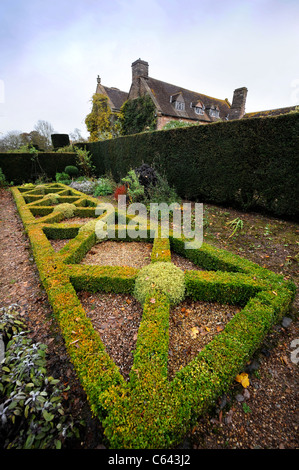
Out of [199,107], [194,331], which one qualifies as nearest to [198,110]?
[199,107]

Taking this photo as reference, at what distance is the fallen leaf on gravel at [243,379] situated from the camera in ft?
6.24

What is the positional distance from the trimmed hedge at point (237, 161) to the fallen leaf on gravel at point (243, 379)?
4748 millimetres

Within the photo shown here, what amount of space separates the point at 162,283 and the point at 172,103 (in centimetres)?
2228

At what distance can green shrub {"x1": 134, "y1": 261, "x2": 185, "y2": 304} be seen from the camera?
2744mm

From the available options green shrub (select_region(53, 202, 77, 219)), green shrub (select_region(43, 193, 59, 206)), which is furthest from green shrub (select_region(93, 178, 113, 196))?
green shrub (select_region(53, 202, 77, 219))

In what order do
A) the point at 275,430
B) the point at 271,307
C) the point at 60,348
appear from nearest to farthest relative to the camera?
the point at 275,430
the point at 60,348
the point at 271,307

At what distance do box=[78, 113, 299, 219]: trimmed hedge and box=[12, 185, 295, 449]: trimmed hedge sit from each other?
10.5 ft

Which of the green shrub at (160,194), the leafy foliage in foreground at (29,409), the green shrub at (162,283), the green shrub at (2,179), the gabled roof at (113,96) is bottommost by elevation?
the leafy foliage in foreground at (29,409)

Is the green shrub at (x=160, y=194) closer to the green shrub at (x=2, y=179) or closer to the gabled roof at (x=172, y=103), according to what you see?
the green shrub at (x=2, y=179)

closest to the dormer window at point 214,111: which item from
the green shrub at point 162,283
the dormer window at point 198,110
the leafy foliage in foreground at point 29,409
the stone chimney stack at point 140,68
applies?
the dormer window at point 198,110

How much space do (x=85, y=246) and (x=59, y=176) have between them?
11145mm
